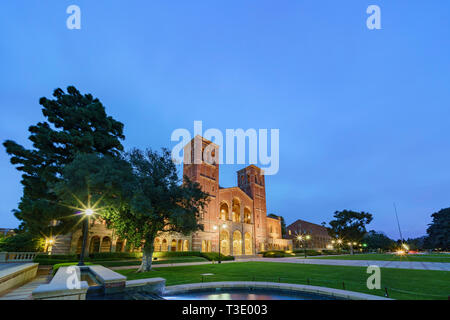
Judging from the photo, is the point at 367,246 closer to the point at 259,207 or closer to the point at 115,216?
the point at 259,207

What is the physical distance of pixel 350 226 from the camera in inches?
2467

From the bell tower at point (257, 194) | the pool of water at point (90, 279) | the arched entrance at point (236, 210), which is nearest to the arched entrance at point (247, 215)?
the bell tower at point (257, 194)

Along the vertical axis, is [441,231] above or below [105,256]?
above

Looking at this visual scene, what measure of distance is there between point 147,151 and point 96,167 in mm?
4268

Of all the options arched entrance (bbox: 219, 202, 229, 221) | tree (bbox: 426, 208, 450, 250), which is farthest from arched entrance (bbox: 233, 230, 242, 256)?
tree (bbox: 426, 208, 450, 250)

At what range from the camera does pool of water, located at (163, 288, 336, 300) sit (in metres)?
8.34

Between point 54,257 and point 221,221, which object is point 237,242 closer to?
point 221,221

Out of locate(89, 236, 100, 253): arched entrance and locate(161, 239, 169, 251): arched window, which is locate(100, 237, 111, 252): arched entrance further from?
locate(161, 239, 169, 251): arched window

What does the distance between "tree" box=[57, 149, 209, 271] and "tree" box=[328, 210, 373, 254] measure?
59.5m

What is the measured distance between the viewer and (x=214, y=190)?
161 feet

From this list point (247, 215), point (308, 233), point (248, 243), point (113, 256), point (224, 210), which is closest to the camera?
point (113, 256)

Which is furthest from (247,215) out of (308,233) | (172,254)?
(308,233)

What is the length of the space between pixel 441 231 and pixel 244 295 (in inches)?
3254
